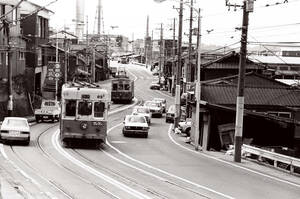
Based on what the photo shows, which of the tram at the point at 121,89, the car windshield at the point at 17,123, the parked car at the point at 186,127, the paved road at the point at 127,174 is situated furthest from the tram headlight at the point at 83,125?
the tram at the point at 121,89

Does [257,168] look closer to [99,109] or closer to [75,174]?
[75,174]

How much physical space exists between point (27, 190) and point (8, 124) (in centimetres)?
1500

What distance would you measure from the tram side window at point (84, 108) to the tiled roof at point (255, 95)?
31.1 ft

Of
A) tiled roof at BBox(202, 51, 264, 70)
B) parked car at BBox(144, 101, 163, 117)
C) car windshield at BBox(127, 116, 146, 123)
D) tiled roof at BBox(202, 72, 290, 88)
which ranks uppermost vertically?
tiled roof at BBox(202, 51, 264, 70)

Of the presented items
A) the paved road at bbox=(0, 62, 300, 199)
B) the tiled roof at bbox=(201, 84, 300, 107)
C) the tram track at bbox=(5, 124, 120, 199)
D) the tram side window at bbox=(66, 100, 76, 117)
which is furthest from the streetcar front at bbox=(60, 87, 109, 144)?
the tiled roof at bbox=(201, 84, 300, 107)

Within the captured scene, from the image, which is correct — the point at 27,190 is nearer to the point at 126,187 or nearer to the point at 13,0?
the point at 126,187

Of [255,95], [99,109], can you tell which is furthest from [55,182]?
[255,95]

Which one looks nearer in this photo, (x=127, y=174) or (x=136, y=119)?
(x=127, y=174)

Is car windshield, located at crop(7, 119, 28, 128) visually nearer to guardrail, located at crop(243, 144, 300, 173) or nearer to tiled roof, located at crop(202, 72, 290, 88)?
guardrail, located at crop(243, 144, 300, 173)

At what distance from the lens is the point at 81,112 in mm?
32031

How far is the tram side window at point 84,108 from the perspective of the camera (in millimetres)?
32031

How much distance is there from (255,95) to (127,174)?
61.7 feet

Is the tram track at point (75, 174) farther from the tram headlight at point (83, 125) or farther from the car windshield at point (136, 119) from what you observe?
the car windshield at point (136, 119)

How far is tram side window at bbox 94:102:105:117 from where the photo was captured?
3216 cm
